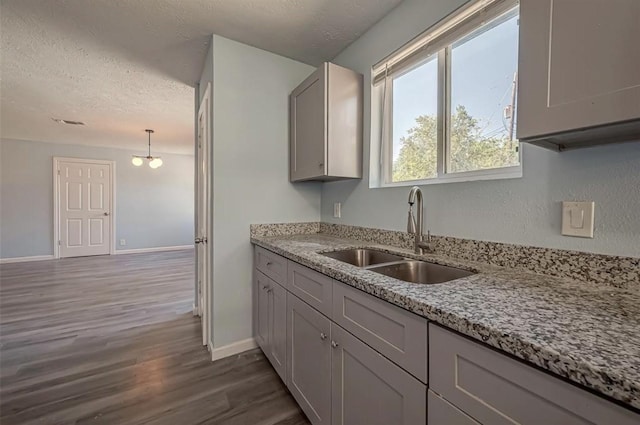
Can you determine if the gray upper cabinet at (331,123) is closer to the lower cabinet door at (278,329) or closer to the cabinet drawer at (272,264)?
the cabinet drawer at (272,264)

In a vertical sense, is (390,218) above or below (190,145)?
below

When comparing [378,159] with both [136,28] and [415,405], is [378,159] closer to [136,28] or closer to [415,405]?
Answer: [415,405]

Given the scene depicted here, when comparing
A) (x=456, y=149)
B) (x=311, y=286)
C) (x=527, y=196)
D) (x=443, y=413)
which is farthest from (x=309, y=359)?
(x=456, y=149)

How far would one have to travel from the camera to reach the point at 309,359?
1368 millimetres

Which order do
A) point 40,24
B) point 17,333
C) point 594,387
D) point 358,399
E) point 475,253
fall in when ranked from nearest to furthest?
point 594,387 < point 358,399 < point 475,253 < point 40,24 < point 17,333

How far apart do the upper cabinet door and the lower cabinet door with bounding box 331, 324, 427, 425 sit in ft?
3.77

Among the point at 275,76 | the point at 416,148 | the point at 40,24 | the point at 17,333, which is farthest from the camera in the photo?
the point at 17,333

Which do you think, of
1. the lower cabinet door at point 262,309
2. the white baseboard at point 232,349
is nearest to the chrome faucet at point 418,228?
the lower cabinet door at point 262,309

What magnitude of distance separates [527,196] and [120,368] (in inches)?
106

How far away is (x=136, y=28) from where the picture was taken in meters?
1.91

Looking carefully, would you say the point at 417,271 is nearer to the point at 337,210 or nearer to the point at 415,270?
the point at 415,270

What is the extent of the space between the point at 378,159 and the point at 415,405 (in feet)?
4.95

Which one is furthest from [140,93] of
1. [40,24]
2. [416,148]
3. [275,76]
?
[416,148]

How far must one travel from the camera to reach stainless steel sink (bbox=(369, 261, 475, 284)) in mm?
1283
